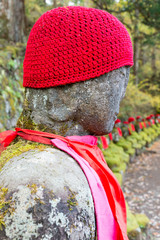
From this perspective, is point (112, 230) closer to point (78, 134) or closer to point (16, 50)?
point (78, 134)

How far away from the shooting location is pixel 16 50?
528 cm

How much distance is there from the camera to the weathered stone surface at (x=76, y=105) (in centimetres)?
132

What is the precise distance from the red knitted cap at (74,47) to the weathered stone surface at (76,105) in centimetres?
6

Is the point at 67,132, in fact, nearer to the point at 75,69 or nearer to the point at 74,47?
the point at 75,69

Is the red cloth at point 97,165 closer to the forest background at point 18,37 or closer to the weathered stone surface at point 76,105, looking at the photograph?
the weathered stone surface at point 76,105

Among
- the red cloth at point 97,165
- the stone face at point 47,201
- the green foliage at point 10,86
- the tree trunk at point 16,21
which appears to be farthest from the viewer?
the tree trunk at point 16,21

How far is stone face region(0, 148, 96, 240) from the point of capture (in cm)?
87

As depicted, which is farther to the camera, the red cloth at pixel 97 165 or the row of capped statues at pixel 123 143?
the row of capped statues at pixel 123 143

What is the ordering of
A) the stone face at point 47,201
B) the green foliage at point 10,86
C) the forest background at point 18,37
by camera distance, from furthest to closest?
the forest background at point 18,37, the green foliage at point 10,86, the stone face at point 47,201

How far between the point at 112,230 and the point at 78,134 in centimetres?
59

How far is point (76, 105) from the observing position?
1339 mm

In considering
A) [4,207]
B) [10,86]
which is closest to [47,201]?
[4,207]

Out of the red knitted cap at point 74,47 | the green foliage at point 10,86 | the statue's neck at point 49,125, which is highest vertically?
the red knitted cap at point 74,47

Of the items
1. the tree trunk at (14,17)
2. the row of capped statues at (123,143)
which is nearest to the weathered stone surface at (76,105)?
the row of capped statues at (123,143)
